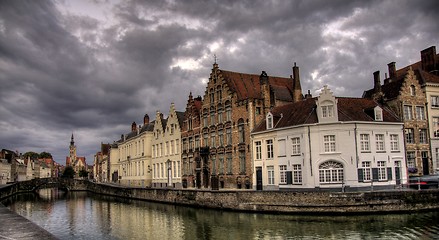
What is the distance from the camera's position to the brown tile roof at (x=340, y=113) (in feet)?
101

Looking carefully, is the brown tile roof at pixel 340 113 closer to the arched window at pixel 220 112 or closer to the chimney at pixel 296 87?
the chimney at pixel 296 87

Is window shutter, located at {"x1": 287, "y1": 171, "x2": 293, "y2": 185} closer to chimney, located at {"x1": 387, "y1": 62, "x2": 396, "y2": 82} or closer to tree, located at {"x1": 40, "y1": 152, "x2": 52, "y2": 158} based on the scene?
chimney, located at {"x1": 387, "y1": 62, "x2": 396, "y2": 82}

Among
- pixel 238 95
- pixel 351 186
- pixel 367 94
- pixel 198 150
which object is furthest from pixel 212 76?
pixel 351 186

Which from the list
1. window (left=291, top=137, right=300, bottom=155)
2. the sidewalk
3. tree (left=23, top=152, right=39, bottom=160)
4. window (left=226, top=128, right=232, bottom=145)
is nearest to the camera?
the sidewalk

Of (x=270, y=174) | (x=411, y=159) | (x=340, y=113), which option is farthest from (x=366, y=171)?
(x=270, y=174)

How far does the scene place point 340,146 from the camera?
29828mm

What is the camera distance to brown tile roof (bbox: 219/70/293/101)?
1578 inches

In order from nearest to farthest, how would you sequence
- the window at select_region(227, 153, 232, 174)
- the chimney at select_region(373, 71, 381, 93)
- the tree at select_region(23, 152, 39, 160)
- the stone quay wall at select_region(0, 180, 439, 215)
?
the stone quay wall at select_region(0, 180, 439, 215) → the chimney at select_region(373, 71, 381, 93) → the window at select_region(227, 153, 232, 174) → the tree at select_region(23, 152, 39, 160)

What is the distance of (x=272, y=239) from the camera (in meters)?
19.8

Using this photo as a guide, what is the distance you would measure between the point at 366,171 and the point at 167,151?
29640 mm

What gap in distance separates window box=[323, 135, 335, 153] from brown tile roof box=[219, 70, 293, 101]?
1030 cm

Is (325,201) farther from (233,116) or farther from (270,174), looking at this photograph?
(233,116)

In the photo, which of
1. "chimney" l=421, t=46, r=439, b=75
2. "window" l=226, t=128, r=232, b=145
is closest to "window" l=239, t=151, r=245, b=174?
"window" l=226, t=128, r=232, b=145

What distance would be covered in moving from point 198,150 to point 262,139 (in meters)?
11.5
